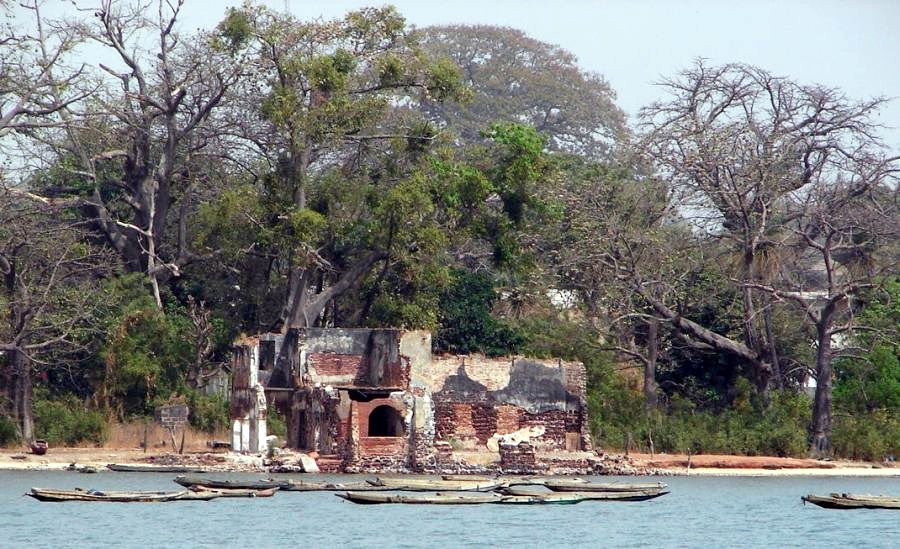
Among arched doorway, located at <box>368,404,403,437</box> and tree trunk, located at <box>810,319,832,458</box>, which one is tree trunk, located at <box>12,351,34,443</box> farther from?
tree trunk, located at <box>810,319,832,458</box>

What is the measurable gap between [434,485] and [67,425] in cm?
1271

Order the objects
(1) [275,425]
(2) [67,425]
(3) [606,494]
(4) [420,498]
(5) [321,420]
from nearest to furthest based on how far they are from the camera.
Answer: (4) [420,498] < (3) [606,494] < (5) [321,420] < (2) [67,425] < (1) [275,425]

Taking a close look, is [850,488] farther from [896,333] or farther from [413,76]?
[413,76]

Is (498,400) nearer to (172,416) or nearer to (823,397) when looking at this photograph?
(172,416)

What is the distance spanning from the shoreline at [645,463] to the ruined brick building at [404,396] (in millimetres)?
1312

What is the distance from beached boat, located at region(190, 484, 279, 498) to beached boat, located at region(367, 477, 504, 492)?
2.02 m

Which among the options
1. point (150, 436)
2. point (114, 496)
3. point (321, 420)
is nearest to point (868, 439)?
point (321, 420)

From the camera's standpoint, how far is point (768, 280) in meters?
49.0

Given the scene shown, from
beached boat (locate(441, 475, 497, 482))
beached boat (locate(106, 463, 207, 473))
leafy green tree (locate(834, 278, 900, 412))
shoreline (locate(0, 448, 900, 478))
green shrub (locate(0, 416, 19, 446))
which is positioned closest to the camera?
beached boat (locate(441, 475, 497, 482))

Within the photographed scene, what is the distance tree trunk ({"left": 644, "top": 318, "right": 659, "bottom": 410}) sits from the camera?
49.5m

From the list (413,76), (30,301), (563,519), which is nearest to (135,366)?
(30,301)

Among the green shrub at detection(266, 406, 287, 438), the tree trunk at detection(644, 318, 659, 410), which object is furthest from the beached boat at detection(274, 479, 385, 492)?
the tree trunk at detection(644, 318, 659, 410)

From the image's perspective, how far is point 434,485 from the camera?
3638 centimetres

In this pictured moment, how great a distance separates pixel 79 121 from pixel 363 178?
7363 mm
